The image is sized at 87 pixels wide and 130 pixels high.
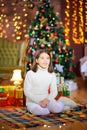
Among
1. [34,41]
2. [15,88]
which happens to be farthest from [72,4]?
[15,88]

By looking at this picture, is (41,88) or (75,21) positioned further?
(75,21)

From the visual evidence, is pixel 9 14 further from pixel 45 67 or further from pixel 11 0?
pixel 45 67

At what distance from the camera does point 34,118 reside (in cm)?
331

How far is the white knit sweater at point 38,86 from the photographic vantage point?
3488mm

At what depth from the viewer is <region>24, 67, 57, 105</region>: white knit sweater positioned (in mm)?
3488

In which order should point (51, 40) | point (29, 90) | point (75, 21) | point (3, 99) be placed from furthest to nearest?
point (75, 21)
point (51, 40)
point (3, 99)
point (29, 90)

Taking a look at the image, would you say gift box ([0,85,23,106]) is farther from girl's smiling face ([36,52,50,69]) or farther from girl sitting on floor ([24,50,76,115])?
girl's smiling face ([36,52,50,69])

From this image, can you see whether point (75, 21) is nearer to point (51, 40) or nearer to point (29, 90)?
point (51, 40)

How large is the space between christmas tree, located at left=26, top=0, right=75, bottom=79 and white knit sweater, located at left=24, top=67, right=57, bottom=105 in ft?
8.60

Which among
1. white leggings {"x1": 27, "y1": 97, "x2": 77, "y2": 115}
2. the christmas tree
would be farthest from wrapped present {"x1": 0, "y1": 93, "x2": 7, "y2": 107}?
the christmas tree

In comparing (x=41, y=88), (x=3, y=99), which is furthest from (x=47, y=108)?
(x=3, y=99)

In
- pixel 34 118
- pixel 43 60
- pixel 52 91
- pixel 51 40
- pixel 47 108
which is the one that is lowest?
pixel 34 118

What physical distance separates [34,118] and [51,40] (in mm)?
3120

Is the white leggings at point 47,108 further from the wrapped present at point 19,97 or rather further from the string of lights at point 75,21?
the string of lights at point 75,21
